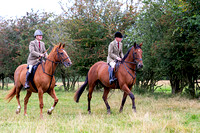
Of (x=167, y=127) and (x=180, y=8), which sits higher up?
(x=180, y=8)

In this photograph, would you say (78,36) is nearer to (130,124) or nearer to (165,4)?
(165,4)

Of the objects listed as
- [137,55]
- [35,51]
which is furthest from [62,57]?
[137,55]

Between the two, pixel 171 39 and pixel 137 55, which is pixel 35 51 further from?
pixel 171 39

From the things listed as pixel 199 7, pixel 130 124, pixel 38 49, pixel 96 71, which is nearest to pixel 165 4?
pixel 199 7

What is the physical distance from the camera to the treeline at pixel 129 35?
1302 cm

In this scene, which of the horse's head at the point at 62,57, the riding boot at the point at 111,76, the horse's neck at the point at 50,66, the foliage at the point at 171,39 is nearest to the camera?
the horse's head at the point at 62,57

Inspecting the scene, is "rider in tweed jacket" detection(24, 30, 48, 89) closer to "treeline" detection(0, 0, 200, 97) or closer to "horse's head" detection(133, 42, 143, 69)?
"treeline" detection(0, 0, 200, 97)

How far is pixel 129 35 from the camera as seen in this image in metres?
17.5

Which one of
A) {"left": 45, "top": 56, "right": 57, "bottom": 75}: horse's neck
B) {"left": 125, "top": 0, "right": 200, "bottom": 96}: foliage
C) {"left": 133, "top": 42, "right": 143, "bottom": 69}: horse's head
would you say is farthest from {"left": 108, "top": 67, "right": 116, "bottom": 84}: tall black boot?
{"left": 125, "top": 0, "right": 200, "bottom": 96}: foliage

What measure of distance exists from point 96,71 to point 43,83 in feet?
9.01

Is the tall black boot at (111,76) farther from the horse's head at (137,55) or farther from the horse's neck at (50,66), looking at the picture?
the horse's neck at (50,66)

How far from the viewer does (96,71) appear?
10289 mm

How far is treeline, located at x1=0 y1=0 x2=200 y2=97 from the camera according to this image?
13023mm

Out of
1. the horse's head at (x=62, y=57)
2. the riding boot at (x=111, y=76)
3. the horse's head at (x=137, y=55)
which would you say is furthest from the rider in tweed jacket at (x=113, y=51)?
the horse's head at (x=62, y=57)
